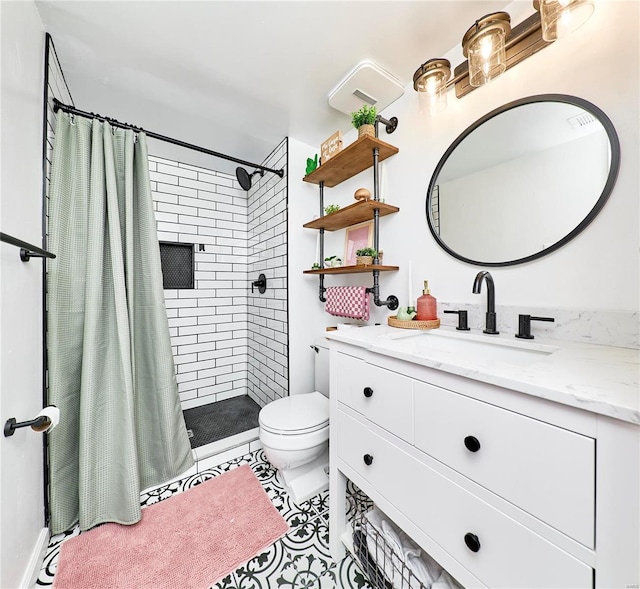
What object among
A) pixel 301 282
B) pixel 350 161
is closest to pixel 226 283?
pixel 301 282

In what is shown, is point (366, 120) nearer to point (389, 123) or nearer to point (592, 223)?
point (389, 123)

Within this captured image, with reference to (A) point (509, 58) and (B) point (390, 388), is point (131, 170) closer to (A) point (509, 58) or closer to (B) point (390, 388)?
(B) point (390, 388)

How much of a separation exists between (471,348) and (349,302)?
2.52ft

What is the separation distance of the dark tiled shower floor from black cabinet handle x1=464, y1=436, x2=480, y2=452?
174 cm

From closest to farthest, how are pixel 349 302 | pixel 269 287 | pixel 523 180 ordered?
pixel 523 180 < pixel 349 302 < pixel 269 287

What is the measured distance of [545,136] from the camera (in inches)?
39.6

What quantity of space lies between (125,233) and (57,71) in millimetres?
882

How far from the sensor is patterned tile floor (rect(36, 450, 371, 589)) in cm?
103

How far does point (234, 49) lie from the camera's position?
129 centimetres

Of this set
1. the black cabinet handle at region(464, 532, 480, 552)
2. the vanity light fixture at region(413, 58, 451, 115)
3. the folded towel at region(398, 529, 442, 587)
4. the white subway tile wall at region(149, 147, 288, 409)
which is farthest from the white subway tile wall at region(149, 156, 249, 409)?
the black cabinet handle at region(464, 532, 480, 552)

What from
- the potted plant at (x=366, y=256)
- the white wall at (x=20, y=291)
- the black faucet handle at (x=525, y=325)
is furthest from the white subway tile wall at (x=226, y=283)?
the black faucet handle at (x=525, y=325)

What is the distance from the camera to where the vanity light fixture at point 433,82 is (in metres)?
1.21

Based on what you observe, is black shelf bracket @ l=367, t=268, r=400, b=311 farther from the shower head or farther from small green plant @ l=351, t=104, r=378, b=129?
the shower head

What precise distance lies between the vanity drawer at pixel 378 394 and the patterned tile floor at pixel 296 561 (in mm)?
696
